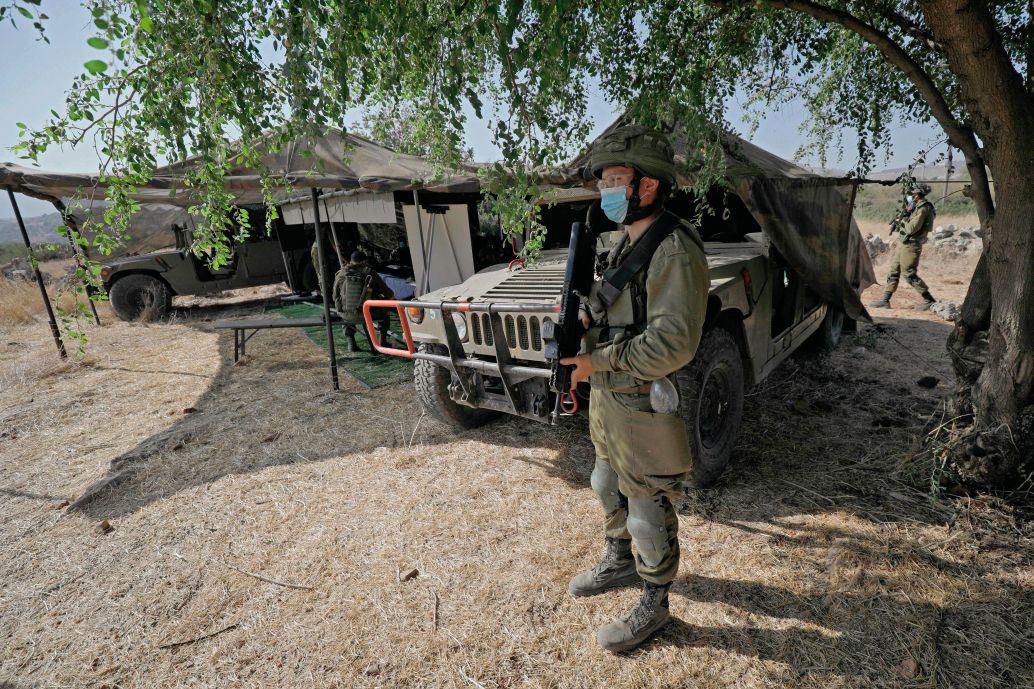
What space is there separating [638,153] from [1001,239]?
76.5 inches

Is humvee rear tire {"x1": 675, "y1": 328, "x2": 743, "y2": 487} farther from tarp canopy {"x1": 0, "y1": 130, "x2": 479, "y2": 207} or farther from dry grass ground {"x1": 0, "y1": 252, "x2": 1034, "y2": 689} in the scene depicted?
tarp canopy {"x1": 0, "y1": 130, "x2": 479, "y2": 207}

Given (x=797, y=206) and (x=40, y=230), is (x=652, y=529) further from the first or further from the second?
(x=40, y=230)

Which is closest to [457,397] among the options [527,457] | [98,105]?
[527,457]

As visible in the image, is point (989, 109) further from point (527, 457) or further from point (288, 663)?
point (288, 663)

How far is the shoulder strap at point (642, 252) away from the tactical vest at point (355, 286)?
171 inches

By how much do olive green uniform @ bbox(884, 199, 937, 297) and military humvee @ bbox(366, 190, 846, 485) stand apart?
481cm

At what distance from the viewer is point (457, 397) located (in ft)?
10.5

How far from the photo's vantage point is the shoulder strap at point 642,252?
5.70ft

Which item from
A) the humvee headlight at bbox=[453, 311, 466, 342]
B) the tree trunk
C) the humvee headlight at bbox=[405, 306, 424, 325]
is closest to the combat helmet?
the humvee headlight at bbox=[453, 311, 466, 342]

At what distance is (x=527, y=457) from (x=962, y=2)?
3.04 m

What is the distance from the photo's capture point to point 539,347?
104 inches

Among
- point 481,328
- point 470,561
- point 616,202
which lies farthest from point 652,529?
point 481,328

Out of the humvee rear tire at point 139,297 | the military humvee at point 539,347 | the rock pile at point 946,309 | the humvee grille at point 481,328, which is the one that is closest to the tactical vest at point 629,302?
the military humvee at point 539,347

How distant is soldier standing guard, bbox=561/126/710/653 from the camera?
65.3 inches
